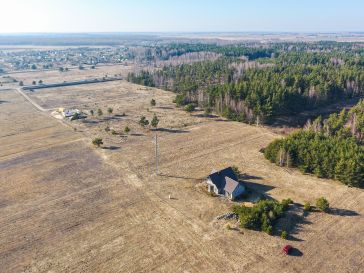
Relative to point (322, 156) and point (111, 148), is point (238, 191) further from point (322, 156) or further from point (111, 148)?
point (111, 148)

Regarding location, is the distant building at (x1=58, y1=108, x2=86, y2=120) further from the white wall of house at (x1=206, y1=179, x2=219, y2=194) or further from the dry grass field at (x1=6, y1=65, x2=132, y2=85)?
the dry grass field at (x1=6, y1=65, x2=132, y2=85)

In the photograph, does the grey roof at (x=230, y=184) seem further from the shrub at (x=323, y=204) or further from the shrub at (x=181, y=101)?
the shrub at (x=181, y=101)

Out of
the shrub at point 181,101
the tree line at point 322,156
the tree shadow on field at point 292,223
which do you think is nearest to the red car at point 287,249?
the tree shadow on field at point 292,223

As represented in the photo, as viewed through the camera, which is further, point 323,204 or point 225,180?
point 225,180

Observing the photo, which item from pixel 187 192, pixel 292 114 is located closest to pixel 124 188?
pixel 187 192

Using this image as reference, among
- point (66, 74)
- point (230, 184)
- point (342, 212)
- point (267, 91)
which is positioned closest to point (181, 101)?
point (267, 91)
